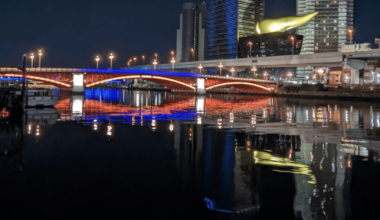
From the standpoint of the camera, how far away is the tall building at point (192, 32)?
18338cm

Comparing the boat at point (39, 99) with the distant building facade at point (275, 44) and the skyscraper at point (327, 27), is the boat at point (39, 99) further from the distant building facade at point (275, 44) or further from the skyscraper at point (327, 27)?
the skyscraper at point (327, 27)

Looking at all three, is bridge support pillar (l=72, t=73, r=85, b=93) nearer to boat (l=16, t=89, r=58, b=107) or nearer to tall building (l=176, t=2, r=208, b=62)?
boat (l=16, t=89, r=58, b=107)

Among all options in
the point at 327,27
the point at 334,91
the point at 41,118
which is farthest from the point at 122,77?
the point at 327,27

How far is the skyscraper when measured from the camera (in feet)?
473

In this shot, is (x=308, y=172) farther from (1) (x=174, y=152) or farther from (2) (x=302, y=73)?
(2) (x=302, y=73)

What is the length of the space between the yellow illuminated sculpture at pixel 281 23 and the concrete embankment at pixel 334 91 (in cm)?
2900

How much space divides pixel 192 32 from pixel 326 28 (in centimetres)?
6753

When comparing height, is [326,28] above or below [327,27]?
below

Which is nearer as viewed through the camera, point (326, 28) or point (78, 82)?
point (78, 82)

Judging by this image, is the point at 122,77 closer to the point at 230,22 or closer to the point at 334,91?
the point at 334,91

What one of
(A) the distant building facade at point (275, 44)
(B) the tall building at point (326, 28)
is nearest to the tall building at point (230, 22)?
(B) the tall building at point (326, 28)

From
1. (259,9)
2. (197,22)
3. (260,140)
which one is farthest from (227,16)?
(260,140)

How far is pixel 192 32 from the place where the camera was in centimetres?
18475

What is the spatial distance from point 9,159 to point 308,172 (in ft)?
28.7
